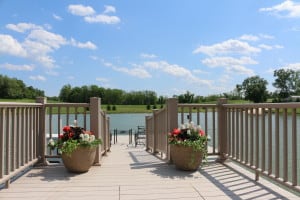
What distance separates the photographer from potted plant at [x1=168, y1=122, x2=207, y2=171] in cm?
492

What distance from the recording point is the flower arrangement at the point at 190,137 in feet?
16.2

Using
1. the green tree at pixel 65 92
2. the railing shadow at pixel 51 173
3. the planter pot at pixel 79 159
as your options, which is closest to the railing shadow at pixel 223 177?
the planter pot at pixel 79 159

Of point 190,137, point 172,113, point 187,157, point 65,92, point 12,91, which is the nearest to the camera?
point 187,157

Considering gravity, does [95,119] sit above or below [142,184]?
above

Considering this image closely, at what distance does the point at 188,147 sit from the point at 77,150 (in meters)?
1.53

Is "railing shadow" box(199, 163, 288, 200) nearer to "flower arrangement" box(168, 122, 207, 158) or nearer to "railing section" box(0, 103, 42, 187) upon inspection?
"flower arrangement" box(168, 122, 207, 158)

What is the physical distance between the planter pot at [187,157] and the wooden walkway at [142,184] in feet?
0.37

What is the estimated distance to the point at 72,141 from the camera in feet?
16.0

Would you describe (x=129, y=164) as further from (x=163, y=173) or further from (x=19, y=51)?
(x=19, y=51)

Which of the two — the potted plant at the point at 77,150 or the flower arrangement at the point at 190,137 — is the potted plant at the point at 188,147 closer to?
the flower arrangement at the point at 190,137

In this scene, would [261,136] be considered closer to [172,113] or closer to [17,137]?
[172,113]

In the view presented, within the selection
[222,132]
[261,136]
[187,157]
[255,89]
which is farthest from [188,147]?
[255,89]

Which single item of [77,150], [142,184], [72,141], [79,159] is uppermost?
[72,141]

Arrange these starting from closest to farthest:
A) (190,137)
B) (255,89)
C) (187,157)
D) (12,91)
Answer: (187,157) → (190,137) → (12,91) → (255,89)
